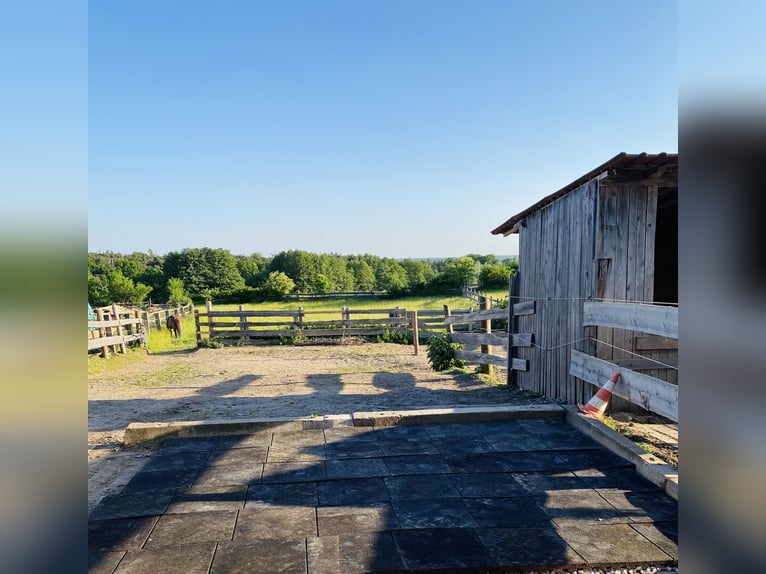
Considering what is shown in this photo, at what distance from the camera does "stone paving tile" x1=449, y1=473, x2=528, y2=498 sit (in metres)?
3.19

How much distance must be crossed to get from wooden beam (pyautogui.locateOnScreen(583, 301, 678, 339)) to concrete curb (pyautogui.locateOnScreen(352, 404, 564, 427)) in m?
1.01

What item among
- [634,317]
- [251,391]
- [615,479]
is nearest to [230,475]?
[615,479]

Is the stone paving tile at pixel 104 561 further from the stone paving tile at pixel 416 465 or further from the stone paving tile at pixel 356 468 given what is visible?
the stone paving tile at pixel 416 465

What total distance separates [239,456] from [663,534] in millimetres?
2950

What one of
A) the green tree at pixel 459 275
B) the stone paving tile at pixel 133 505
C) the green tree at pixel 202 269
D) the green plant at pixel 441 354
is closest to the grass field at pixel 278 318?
the green tree at pixel 459 275

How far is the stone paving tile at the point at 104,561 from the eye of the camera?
2391 mm

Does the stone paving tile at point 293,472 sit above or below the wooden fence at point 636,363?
below

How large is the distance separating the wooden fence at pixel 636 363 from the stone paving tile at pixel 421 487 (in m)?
1.60

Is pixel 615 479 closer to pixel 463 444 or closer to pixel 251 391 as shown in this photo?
pixel 463 444

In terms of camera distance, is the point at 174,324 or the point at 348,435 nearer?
the point at 348,435

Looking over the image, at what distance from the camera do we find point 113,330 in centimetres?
1330

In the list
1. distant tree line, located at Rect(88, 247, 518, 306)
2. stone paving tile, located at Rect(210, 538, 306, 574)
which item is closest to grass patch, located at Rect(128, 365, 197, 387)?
stone paving tile, located at Rect(210, 538, 306, 574)
